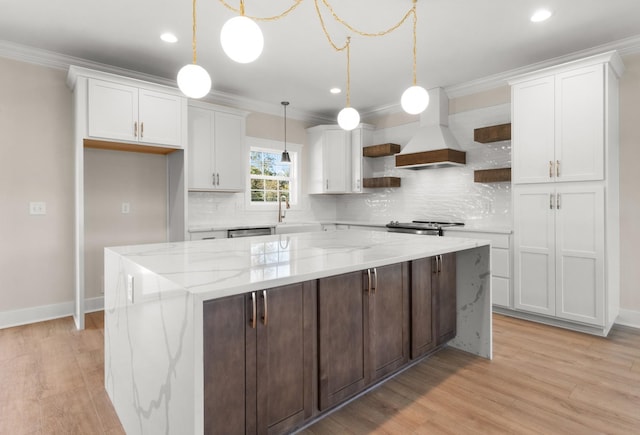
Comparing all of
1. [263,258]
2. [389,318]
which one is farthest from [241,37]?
[389,318]

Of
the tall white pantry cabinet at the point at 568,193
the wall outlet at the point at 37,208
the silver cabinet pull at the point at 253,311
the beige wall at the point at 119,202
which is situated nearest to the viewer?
the silver cabinet pull at the point at 253,311

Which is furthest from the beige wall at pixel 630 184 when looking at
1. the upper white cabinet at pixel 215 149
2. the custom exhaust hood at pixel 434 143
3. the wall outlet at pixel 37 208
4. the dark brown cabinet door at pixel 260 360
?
the wall outlet at pixel 37 208

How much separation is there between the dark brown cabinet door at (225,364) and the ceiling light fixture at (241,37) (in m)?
1.12

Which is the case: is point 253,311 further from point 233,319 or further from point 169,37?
point 169,37

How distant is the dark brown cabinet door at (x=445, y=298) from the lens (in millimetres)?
2532

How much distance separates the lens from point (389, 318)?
2078 millimetres

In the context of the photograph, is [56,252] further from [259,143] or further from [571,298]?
[571,298]

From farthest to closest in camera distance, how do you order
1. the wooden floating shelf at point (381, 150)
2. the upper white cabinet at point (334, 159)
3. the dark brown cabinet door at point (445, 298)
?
1. the upper white cabinet at point (334, 159)
2. the wooden floating shelf at point (381, 150)
3. the dark brown cabinet door at point (445, 298)

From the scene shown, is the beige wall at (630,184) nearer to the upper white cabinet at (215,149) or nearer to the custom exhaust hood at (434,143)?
the custom exhaust hood at (434,143)

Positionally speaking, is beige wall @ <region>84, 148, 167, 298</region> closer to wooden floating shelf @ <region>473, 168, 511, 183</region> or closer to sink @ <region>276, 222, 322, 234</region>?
sink @ <region>276, 222, 322, 234</region>

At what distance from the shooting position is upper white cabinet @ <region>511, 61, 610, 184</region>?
307 centimetres

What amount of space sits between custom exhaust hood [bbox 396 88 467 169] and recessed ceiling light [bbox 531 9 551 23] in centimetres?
162

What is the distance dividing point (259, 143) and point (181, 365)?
4348 mm

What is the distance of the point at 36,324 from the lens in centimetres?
341
